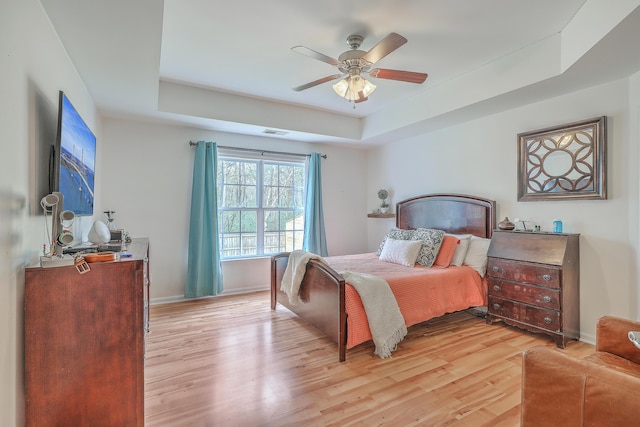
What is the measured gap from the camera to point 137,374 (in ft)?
5.35

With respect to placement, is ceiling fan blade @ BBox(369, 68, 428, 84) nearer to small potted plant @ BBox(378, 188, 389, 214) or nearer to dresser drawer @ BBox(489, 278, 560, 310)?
dresser drawer @ BBox(489, 278, 560, 310)

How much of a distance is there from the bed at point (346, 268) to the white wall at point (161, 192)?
131 centimetres

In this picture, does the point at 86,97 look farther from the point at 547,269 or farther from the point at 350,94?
the point at 547,269

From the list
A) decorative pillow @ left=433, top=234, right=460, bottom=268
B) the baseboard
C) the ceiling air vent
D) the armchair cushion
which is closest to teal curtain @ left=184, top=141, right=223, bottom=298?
the baseboard

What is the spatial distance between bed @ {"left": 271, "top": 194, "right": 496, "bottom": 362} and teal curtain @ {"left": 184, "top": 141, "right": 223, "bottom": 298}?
94 centimetres

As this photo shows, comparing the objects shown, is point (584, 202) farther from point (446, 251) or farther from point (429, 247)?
point (429, 247)

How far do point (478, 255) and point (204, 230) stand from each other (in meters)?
3.46

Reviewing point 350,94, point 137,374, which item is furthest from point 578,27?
point 137,374

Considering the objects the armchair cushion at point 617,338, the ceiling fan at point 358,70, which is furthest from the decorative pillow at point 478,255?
the ceiling fan at point 358,70

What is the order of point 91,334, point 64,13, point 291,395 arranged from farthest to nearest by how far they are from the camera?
point 291,395 < point 64,13 < point 91,334

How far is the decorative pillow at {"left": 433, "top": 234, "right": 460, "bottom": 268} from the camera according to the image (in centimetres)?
354

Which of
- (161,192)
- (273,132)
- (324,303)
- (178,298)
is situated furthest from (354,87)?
(178,298)

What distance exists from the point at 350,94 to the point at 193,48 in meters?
1.49

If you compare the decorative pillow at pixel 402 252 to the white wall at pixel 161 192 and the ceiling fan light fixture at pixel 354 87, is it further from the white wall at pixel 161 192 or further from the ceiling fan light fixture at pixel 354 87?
the white wall at pixel 161 192
